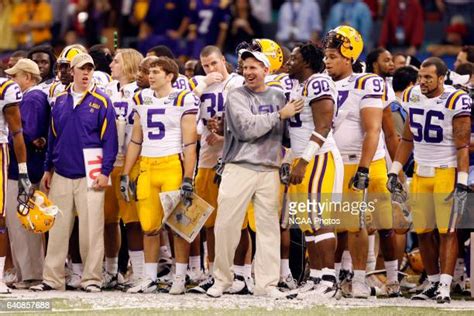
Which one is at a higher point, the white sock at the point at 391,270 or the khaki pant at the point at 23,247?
the khaki pant at the point at 23,247

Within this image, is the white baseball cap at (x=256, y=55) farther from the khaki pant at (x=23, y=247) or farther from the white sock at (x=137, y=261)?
the khaki pant at (x=23, y=247)

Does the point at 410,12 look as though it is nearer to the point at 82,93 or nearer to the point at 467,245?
the point at 467,245

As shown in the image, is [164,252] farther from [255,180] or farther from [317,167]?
[317,167]

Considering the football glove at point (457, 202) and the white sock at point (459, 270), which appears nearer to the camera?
the football glove at point (457, 202)

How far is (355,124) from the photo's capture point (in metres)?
12.2

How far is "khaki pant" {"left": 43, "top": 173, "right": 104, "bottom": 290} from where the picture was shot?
12555 millimetres

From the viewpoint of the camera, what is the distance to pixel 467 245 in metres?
13.8

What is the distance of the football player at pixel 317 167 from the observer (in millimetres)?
11664

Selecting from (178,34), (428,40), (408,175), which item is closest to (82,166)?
(408,175)

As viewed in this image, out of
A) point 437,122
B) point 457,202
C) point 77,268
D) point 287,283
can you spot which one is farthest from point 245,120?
point 77,268

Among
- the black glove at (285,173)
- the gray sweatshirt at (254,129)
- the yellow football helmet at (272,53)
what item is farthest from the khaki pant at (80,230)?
the yellow football helmet at (272,53)

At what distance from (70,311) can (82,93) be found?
2.24 metres

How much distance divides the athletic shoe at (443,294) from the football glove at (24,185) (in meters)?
3.18

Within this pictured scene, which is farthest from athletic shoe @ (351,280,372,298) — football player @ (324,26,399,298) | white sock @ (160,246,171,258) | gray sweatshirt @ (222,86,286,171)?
white sock @ (160,246,171,258)
